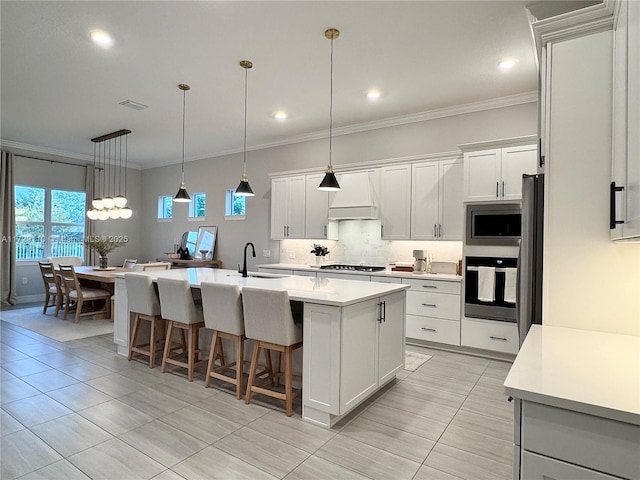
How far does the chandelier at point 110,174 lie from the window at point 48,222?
0.42m

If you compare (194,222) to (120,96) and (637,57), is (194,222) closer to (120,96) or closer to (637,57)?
(120,96)

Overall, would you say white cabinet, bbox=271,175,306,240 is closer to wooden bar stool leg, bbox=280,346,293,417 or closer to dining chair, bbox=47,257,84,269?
wooden bar stool leg, bbox=280,346,293,417

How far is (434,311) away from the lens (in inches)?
173

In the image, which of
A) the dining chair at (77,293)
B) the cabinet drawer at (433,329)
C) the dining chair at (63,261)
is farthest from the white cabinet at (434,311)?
the dining chair at (63,261)

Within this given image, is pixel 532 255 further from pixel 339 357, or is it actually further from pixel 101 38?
pixel 101 38

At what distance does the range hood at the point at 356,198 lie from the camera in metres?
5.11

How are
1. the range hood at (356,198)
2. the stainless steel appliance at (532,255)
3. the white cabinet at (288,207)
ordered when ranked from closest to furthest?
the stainless steel appliance at (532,255) < the range hood at (356,198) < the white cabinet at (288,207)

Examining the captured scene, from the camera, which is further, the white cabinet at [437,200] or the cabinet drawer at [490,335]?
the white cabinet at [437,200]

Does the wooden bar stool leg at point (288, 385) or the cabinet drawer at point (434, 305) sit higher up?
the cabinet drawer at point (434, 305)

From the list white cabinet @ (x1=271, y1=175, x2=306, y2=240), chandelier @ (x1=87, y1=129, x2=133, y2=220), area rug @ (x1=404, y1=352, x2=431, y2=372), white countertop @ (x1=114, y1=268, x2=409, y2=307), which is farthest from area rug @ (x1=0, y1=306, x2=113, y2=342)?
area rug @ (x1=404, y1=352, x2=431, y2=372)

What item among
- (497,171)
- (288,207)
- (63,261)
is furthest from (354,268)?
(63,261)

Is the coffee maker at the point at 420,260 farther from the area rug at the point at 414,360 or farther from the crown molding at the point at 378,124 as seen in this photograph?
the crown molding at the point at 378,124

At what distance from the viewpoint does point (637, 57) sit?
4.01ft

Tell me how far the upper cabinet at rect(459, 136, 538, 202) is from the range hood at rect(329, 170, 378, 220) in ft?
4.21
